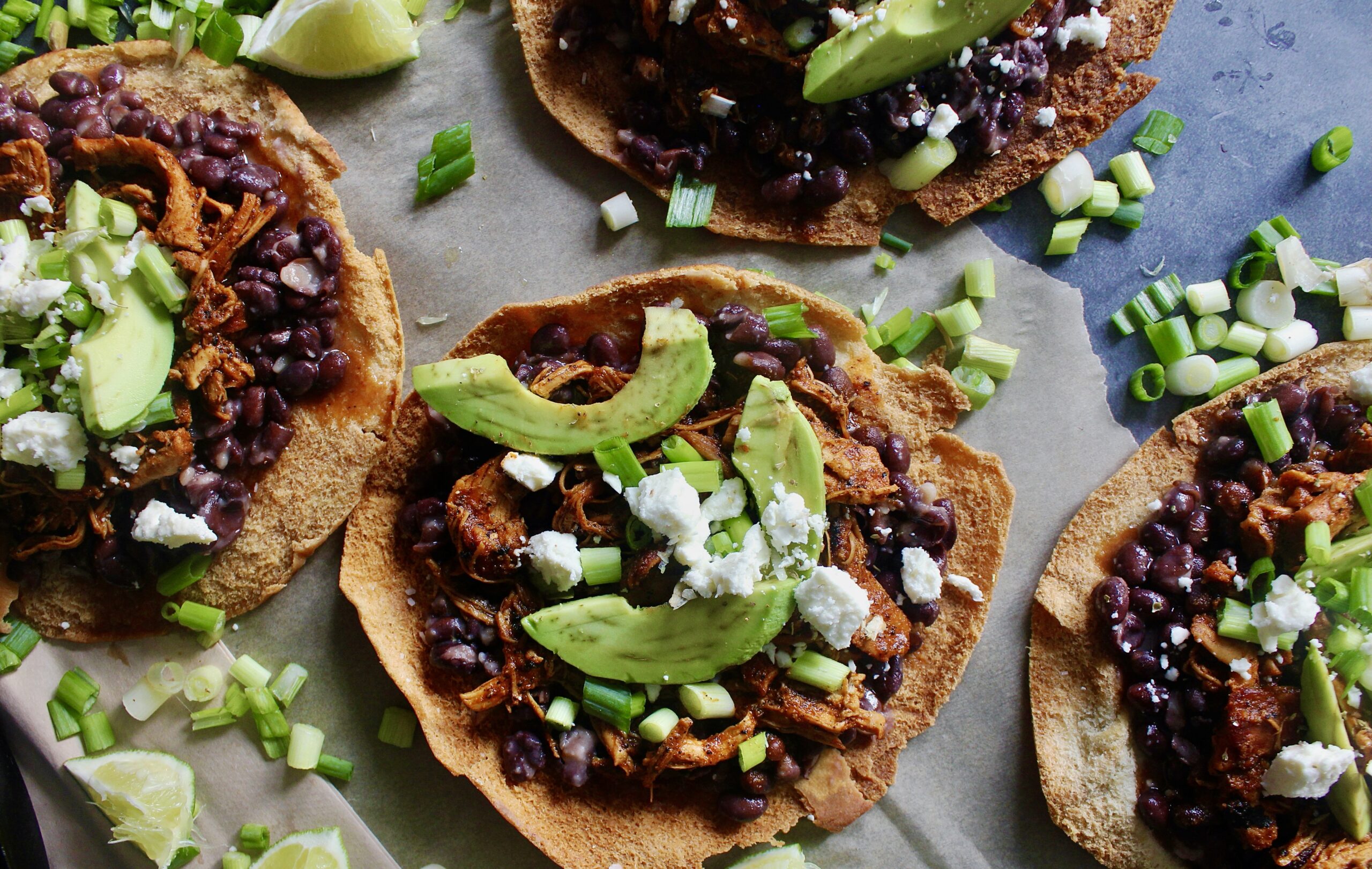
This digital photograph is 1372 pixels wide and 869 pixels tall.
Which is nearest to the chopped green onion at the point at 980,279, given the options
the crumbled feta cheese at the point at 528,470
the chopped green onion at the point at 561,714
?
the crumbled feta cheese at the point at 528,470

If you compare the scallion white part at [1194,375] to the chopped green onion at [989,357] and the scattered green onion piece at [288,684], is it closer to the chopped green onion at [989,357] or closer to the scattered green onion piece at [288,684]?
the chopped green onion at [989,357]

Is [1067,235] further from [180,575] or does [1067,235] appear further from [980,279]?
[180,575]

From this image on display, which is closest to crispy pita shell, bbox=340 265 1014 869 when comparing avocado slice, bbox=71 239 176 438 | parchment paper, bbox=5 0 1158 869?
parchment paper, bbox=5 0 1158 869

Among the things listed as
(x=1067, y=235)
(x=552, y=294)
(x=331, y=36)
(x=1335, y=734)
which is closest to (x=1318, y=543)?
(x=1335, y=734)

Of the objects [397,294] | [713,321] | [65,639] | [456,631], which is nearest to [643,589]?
[456,631]

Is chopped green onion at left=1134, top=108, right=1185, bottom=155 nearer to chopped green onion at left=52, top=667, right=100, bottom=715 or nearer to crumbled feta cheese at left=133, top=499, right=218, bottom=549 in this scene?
crumbled feta cheese at left=133, top=499, right=218, bottom=549
